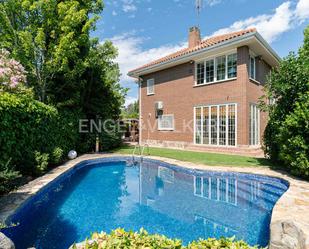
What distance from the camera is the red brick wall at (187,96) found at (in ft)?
47.8

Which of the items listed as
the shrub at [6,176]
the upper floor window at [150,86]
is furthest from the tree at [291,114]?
the upper floor window at [150,86]

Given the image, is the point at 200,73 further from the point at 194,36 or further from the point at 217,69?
the point at 194,36

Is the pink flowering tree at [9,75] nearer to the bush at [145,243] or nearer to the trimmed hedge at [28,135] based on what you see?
the trimmed hedge at [28,135]

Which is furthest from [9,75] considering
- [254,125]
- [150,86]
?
[254,125]

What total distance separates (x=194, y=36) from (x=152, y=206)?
1848cm

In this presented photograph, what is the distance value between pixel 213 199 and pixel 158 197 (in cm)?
205

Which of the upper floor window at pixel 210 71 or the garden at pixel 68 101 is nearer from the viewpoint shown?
the garden at pixel 68 101

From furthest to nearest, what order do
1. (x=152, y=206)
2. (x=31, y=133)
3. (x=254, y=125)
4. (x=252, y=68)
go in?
1. (x=254, y=125)
2. (x=252, y=68)
3. (x=31, y=133)
4. (x=152, y=206)

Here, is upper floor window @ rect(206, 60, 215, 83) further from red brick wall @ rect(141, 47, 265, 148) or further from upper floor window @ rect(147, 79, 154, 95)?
upper floor window @ rect(147, 79, 154, 95)

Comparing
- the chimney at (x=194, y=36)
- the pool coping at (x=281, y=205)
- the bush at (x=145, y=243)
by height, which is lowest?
the pool coping at (x=281, y=205)

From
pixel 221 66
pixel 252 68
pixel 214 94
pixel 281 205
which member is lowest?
pixel 281 205

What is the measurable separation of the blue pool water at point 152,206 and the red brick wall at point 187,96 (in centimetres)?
698

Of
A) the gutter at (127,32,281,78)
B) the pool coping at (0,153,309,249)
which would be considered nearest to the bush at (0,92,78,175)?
the pool coping at (0,153,309,249)

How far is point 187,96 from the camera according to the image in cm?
1833
